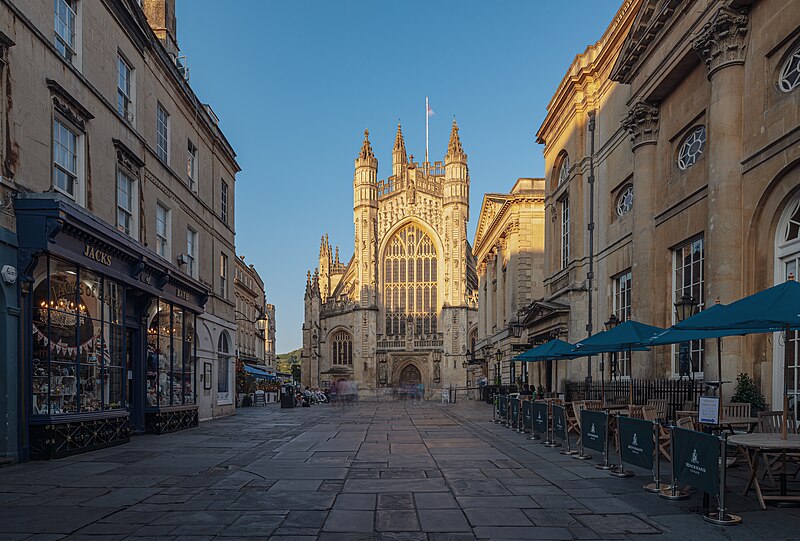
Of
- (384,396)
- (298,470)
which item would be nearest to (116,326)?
(298,470)

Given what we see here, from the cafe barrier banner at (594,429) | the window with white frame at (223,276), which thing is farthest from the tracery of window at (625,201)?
the window with white frame at (223,276)

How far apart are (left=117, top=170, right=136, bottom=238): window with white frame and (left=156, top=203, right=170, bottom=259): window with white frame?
1926mm

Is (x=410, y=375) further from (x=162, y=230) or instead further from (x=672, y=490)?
(x=672, y=490)

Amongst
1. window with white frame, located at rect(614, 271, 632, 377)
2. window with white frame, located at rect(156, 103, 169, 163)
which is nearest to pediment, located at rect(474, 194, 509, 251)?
window with white frame, located at rect(614, 271, 632, 377)

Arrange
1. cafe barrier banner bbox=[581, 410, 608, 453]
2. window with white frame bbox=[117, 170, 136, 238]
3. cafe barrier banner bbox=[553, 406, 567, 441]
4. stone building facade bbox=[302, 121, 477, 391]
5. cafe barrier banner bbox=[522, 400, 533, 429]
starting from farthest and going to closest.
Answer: stone building facade bbox=[302, 121, 477, 391], cafe barrier banner bbox=[522, 400, 533, 429], window with white frame bbox=[117, 170, 136, 238], cafe barrier banner bbox=[553, 406, 567, 441], cafe barrier banner bbox=[581, 410, 608, 453]

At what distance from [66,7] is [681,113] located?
1358 centimetres

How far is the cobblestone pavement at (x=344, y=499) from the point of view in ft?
22.6

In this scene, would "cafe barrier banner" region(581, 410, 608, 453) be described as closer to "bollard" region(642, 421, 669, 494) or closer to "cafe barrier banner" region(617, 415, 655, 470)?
"cafe barrier banner" region(617, 415, 655, 470)

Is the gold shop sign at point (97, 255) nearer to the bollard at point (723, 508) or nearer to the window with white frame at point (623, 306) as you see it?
the bollard at point (723, 508)

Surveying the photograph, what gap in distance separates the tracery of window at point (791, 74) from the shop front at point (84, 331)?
1250 centimetres

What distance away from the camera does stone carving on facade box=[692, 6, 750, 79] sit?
42.9 ft

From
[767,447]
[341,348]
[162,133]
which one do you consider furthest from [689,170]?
[341,348]

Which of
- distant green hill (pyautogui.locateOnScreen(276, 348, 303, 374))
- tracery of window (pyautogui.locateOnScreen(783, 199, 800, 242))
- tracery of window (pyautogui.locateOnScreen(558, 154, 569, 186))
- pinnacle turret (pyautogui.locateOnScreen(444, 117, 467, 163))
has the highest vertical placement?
pinnacle turret (pyautogui.locateOnScreen(444, 117, 467, 163))

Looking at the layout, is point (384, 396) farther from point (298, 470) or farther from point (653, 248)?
point (298, 470)
